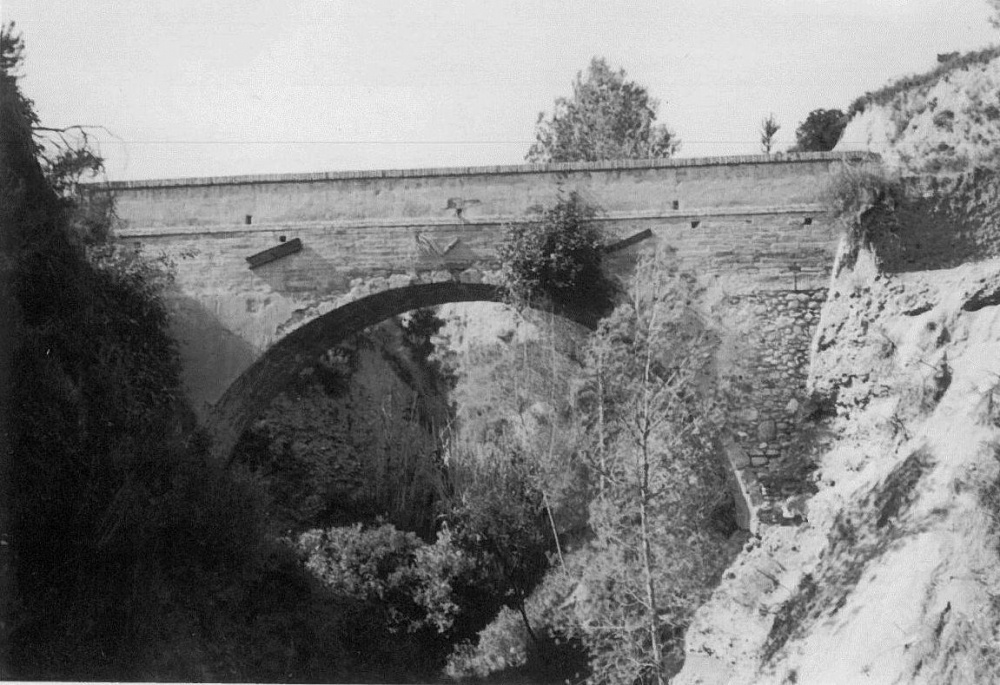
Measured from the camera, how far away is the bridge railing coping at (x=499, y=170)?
38.4 feet

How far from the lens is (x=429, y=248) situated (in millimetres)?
11992

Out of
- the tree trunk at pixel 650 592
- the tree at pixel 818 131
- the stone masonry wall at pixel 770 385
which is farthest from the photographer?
the tree at pixel 818 131

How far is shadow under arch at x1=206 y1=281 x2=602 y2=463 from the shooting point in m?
12.1

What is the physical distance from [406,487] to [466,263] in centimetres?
618

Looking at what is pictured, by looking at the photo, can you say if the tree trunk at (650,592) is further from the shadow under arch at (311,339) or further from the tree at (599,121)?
the tree at (599,121)

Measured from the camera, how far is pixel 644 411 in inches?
426

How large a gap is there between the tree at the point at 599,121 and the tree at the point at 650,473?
9526 millimetres

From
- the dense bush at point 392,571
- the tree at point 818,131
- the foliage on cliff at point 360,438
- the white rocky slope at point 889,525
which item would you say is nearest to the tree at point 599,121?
the tree at point 818,131

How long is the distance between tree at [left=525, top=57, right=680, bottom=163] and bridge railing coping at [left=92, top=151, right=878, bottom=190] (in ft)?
28.5

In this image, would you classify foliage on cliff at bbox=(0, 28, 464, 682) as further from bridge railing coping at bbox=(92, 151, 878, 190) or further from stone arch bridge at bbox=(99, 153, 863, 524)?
bridge railing coping at bbox=(92, 151, 878, 190)

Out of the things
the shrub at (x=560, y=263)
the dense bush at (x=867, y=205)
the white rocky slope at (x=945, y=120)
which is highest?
the white rocky slope at (x=945, y=120)

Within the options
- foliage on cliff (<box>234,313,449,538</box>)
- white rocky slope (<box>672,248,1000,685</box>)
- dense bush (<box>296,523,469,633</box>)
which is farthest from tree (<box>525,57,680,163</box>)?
white rocky slope (<box>672,248,1000,685</box>)

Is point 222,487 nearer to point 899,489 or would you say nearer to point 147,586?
point 147,586

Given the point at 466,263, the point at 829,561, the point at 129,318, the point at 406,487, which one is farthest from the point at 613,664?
the point at 406,487
